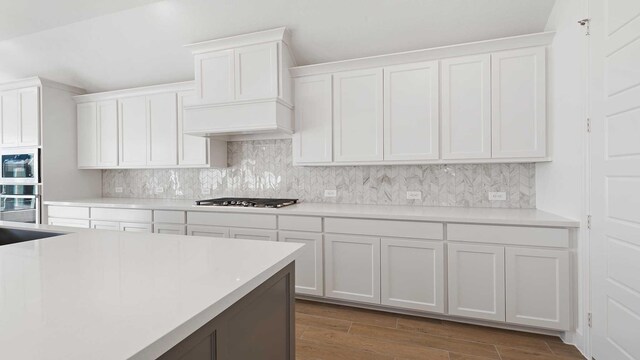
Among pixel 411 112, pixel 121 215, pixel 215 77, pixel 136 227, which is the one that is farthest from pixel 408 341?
pixel 121 215

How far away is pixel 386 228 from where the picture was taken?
262cm

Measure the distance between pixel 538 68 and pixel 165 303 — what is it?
2.92m

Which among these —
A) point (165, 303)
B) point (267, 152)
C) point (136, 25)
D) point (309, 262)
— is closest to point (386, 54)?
point (267, 152)

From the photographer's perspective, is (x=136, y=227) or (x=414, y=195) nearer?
(x=414, y=195)

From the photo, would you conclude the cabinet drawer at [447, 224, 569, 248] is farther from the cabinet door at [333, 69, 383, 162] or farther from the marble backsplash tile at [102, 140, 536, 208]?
the cabinet door at [333, 69, 383, 162]

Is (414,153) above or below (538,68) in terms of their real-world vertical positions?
below

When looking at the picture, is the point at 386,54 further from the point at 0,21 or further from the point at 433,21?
the point at 0,21

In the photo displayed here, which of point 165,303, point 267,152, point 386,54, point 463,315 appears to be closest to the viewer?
point 165,303

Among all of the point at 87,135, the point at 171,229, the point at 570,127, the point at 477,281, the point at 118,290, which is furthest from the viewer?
the point at 87,135

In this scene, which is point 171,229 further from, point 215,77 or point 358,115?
point 358,115

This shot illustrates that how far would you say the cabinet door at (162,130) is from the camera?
3738 mm

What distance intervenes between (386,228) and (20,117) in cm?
465

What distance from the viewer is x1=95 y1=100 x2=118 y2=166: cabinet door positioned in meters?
4.05

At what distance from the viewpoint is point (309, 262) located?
288cm
